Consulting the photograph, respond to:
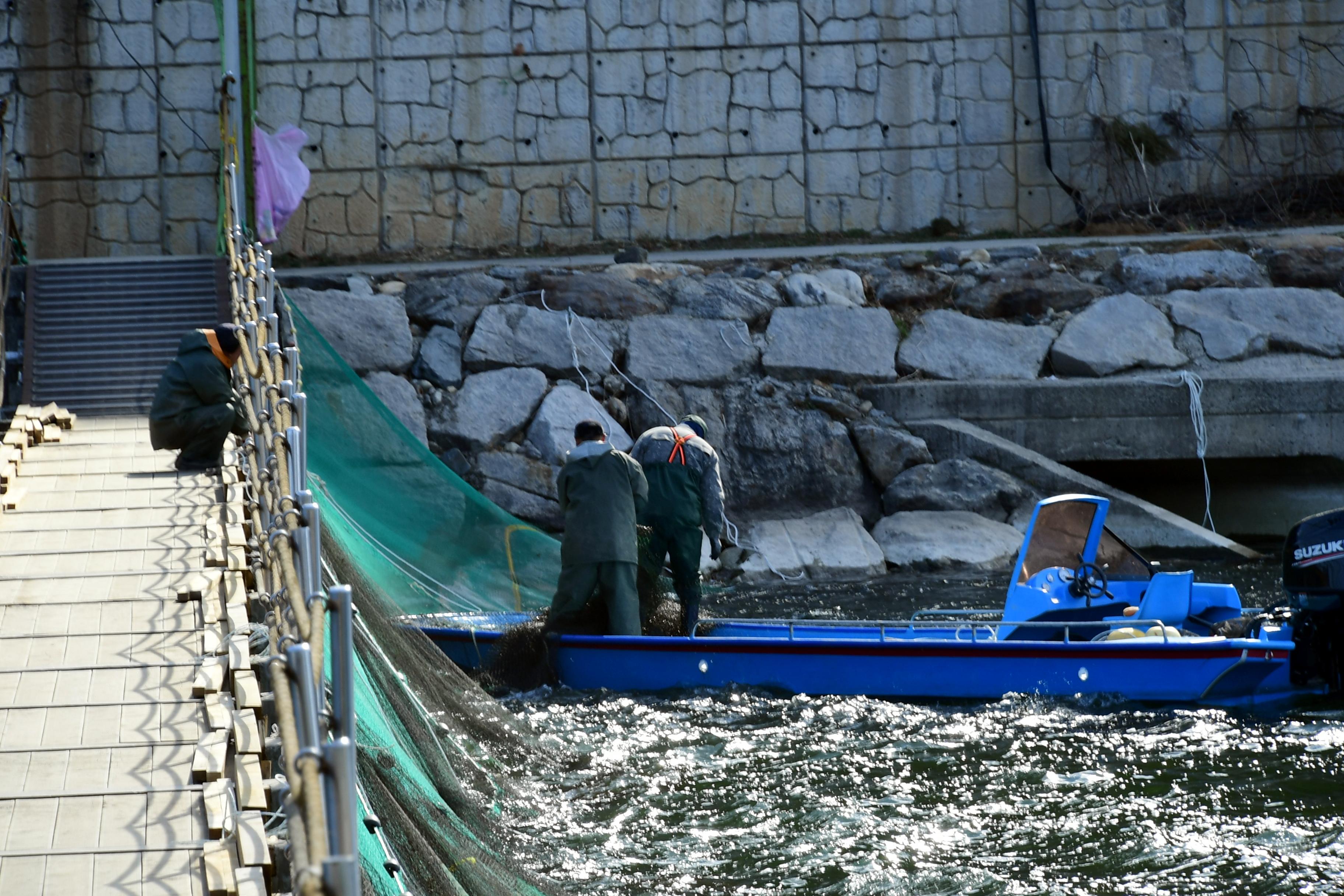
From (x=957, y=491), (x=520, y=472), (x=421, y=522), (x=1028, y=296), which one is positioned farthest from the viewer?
(x=1028, y=296)

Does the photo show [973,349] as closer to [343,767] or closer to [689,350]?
[689,350]

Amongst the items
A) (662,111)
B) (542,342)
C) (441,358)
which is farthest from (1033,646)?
(662,111)

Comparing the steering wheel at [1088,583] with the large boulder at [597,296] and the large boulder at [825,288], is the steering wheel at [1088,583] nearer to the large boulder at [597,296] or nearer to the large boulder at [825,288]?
the large boulder at [825,288]

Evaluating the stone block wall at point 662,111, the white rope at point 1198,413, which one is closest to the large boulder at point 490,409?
the stone block wall at point 662,111

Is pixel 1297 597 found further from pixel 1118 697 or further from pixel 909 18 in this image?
pixel 909 18

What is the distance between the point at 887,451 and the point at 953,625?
4.66m

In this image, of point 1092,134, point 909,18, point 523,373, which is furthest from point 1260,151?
point 523,373

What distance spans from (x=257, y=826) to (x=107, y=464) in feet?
17.2

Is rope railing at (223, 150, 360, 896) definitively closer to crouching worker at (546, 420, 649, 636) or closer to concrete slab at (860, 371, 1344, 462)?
crouching worker at (546, 420, 649, 636)

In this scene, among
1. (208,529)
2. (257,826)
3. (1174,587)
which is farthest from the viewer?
(1174,587)

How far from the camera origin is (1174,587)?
8922 mm

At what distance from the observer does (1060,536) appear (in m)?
9.20

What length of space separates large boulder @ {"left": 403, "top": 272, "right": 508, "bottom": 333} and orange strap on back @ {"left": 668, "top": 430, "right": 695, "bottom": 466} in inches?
219

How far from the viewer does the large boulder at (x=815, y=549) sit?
12648 millimetres
